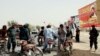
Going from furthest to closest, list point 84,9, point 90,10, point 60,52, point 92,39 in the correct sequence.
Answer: point 84,9, point 90,10, point 92,39, point 60,52

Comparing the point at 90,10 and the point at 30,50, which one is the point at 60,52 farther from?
the point at 90,10

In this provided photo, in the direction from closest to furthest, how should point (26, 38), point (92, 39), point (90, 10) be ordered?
point (26, 38), point (92, 39), point (90, 10)

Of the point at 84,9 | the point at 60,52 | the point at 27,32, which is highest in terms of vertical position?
the point at 84,9

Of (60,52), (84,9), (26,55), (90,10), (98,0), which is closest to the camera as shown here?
(98,0)

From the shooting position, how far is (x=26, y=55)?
45.0ft

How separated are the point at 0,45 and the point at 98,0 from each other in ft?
41.1

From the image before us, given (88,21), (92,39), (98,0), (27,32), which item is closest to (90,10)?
(88,21)

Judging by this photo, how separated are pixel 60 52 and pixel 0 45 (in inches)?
136

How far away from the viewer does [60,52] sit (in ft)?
55.9

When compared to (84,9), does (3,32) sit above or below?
below

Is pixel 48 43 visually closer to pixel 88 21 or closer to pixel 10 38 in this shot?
pixel 10 38

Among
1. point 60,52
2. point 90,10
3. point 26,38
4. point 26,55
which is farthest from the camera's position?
point 90,10

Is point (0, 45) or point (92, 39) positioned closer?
point (0, 45)

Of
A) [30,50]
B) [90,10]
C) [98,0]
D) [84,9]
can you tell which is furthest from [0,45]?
[84,9]
